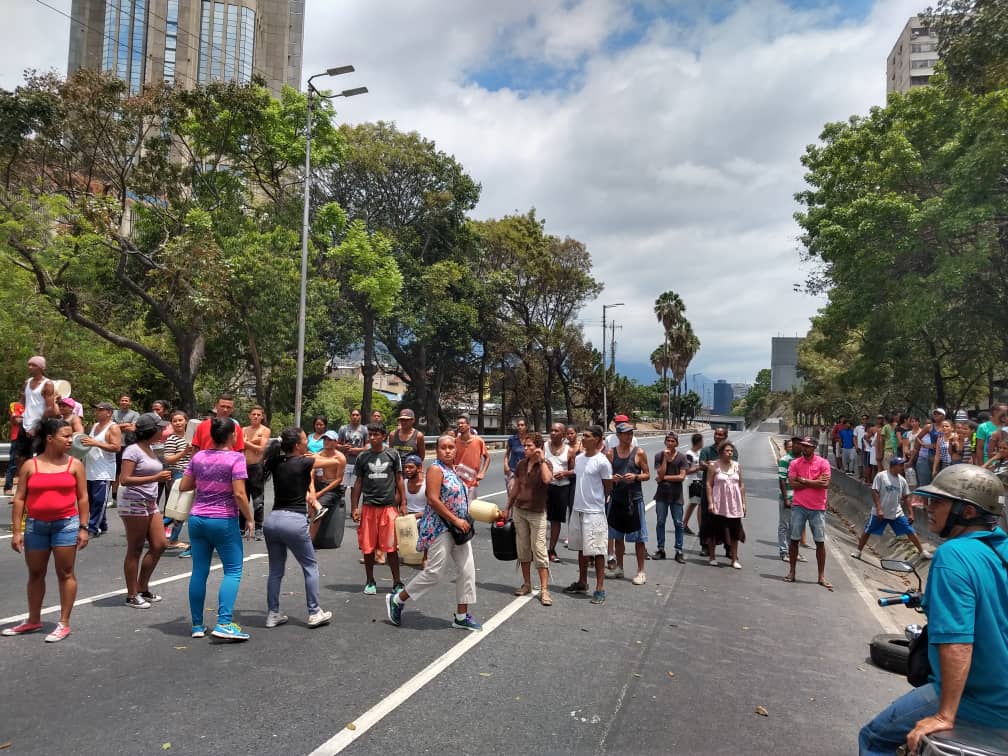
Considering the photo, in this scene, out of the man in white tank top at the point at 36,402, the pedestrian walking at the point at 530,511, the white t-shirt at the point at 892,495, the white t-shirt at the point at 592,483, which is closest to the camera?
the pedestrian walking at the point at 530,511

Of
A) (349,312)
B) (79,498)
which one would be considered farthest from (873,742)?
(349,312)

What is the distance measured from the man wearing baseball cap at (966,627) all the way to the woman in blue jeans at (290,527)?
14.5 ft

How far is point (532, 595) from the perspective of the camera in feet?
23.9

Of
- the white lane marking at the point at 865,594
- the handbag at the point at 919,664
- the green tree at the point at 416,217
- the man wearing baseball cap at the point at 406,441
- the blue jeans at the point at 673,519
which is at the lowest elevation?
the white lane marking at the point at 865,594

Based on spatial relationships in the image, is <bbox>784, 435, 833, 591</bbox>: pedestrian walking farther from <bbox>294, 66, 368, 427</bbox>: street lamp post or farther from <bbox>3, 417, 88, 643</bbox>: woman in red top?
<bbox>294, 66, 368, 427</bbox>: street lamp post

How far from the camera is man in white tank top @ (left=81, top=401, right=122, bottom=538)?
9.16m

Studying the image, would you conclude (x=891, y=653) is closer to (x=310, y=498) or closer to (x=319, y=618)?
(x=319, y=618)

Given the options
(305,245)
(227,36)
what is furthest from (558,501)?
(227,36)

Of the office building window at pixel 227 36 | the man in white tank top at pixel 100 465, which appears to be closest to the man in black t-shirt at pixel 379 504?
the man in white tank top at pixel 100 465

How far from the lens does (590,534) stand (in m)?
7.29

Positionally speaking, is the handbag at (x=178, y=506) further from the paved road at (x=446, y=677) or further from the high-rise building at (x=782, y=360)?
the high-rise building at (x=782, y=360)

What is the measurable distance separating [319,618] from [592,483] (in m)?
3.10

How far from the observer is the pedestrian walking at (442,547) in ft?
19.5

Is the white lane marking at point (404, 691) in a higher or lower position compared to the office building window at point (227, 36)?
lower
